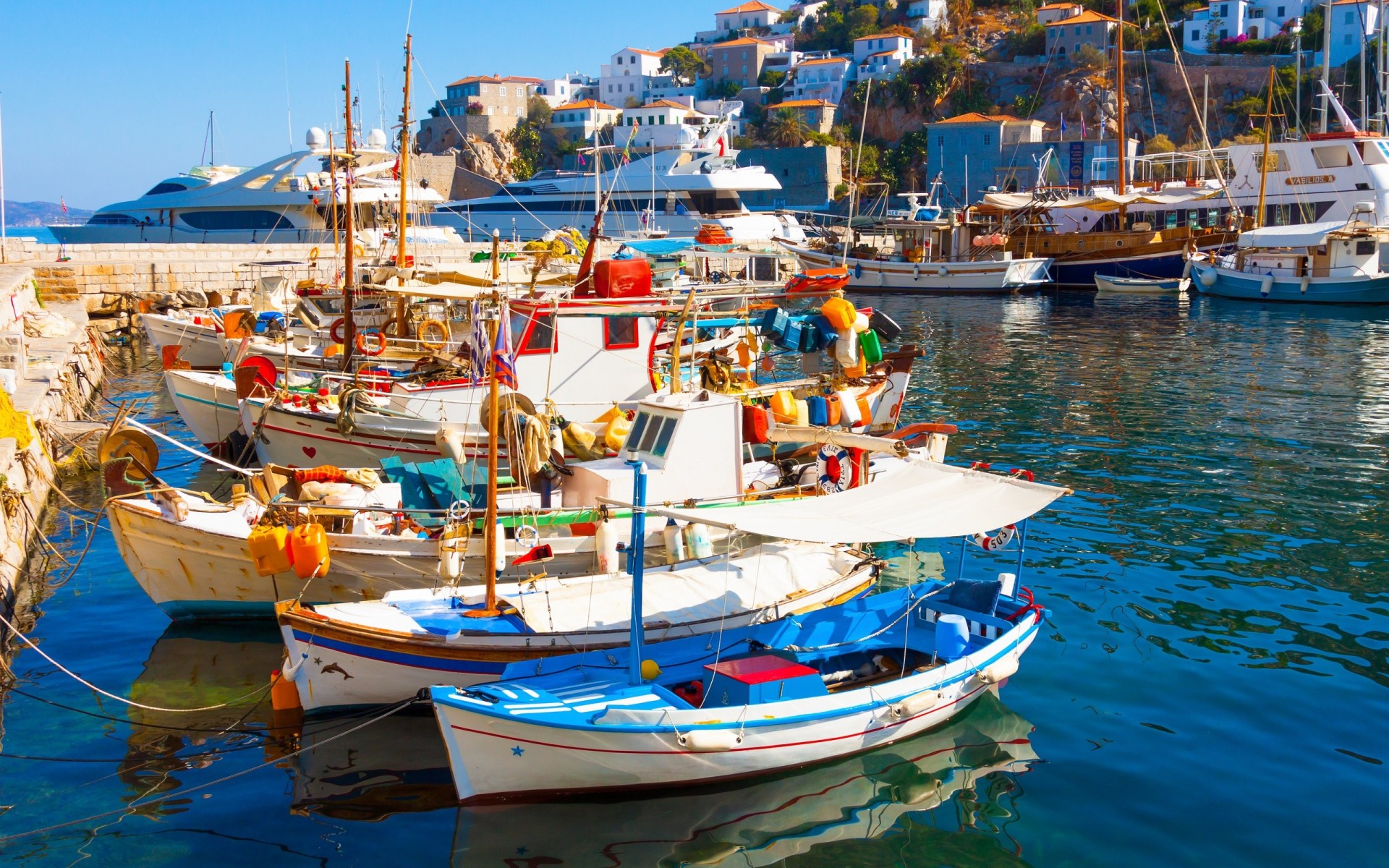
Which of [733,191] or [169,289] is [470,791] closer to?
[169,289]

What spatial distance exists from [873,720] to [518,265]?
17031 mm

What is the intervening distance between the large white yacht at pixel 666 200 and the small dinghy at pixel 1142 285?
17.9m

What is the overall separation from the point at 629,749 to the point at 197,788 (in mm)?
3845

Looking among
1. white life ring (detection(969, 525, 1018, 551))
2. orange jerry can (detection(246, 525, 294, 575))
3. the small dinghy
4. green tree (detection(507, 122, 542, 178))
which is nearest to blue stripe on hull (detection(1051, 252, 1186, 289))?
the small dinghy

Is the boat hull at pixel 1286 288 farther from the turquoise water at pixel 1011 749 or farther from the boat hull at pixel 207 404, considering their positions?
the boat hull at pixel 207 404

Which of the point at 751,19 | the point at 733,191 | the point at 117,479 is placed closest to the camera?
the point at 117,479

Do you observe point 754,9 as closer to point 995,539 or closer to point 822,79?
point 822,79

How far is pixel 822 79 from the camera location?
105m

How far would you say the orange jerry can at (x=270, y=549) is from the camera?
37.7 ft

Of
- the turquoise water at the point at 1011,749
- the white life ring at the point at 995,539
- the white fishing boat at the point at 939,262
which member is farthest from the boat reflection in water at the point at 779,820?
the white fishing boat at the point at 939,262

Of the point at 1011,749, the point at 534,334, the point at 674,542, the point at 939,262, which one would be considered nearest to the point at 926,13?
the point at 939,262

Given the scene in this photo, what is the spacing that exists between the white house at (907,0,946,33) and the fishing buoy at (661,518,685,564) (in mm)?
104064

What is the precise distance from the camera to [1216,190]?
52.8 metres

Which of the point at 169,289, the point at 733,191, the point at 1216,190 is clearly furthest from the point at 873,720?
the point at 733,191
